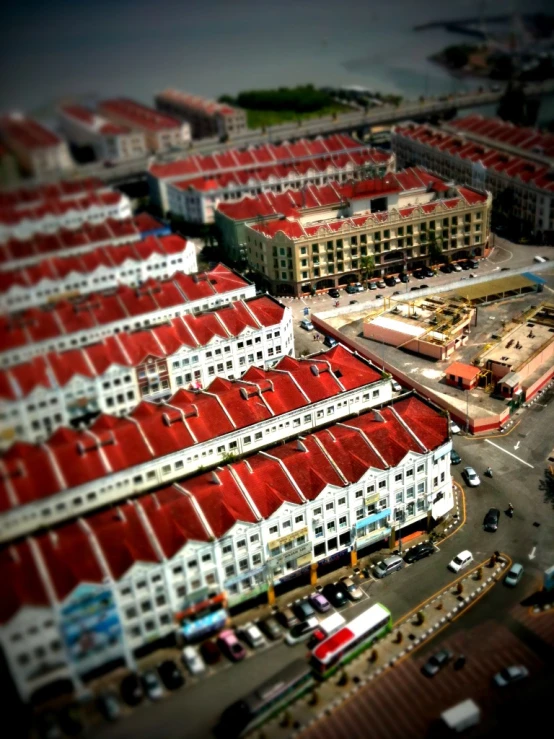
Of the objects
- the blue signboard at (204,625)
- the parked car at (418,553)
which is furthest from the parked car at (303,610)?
the parked car at (418,553)

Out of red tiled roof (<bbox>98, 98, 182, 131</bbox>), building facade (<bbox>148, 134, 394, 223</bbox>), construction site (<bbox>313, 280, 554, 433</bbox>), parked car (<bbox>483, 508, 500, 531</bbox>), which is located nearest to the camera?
red tiled roof (<bbox>98, 98, 182, 131</bbox>)

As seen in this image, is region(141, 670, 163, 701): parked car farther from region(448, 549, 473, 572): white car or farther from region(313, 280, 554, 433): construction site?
region(313, 280, 554, 433): construction site

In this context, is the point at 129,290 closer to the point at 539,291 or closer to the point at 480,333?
the point at 480,333

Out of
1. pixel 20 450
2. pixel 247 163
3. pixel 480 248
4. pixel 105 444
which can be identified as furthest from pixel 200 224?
pixel 20 450

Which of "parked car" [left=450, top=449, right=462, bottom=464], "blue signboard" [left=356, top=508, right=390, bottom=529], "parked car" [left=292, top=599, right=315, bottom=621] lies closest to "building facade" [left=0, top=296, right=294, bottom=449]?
"parked car" [left=292, top=599, right=315, bottom=621]

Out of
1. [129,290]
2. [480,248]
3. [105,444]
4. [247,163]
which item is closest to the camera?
[105,444]

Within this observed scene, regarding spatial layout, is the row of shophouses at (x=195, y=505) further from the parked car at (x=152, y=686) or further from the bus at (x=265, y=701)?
the bus at (x=265, y=701)
